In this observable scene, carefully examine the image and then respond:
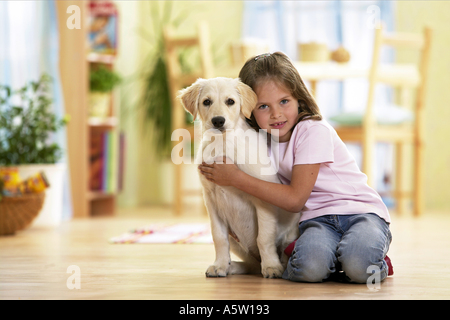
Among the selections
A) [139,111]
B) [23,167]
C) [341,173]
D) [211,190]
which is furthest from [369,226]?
[139,111]

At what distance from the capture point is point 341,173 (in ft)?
5.92

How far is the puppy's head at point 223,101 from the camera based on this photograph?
1719mm

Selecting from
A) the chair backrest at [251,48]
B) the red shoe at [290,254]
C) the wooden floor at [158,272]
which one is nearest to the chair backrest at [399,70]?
the chair backrest at [251,48]

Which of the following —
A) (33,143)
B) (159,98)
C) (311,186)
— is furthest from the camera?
(159,98)

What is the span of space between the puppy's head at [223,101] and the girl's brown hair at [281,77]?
0.07 metres

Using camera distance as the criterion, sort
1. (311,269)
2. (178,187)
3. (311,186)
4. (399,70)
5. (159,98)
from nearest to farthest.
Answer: (311,269)
(311,186)
(399,70)
(178,187)
(159,98)

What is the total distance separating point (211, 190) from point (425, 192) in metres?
3.82

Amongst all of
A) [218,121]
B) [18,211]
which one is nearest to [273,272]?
[218,121]

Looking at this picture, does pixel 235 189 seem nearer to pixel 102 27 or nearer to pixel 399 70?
pixel 399 70

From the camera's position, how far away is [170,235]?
2.91 metres

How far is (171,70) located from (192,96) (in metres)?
2.36

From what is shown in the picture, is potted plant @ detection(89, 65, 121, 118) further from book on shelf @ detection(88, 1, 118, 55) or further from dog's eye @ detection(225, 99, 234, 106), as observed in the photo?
dog's eye @ detection(225, 99, 234, 106)

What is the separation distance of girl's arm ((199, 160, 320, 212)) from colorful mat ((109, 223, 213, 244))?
1.04 meters

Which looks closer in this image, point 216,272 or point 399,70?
point 216,272
